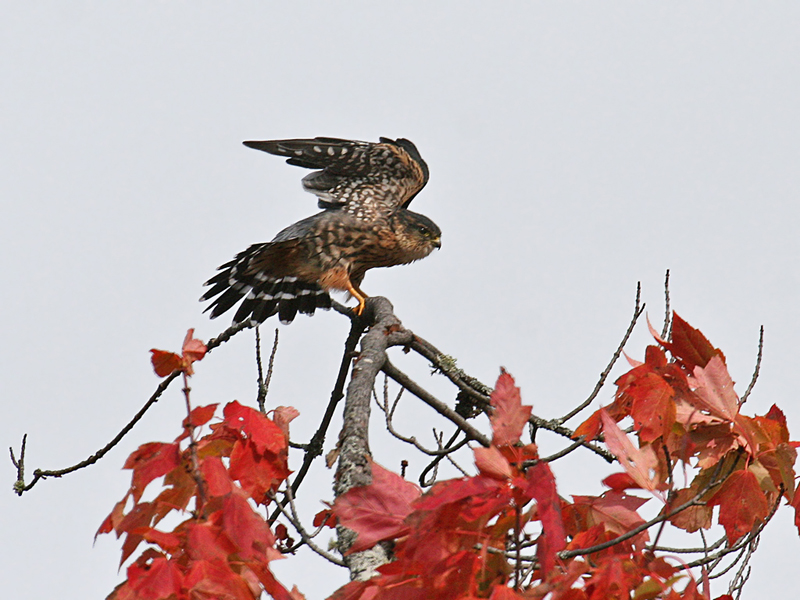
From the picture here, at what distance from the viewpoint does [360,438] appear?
69.6 inches

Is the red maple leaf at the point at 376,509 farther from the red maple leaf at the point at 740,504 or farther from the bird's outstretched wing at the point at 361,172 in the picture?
the bird's outstretched wing at the point at 361,172

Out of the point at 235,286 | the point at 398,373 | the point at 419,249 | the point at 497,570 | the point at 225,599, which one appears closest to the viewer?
the point at 225,599

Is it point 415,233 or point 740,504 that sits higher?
point 415,233

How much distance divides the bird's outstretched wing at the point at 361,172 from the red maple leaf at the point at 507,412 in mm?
3995

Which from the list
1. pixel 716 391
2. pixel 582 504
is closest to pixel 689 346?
pixel 716 391

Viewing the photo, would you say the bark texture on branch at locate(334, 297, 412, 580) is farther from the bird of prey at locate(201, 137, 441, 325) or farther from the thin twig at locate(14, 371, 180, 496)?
the bird of prey at locate(201, 137, 441, 325)

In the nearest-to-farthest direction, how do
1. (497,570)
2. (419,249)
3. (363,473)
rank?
(497,570) → (363,473) → (419,249)

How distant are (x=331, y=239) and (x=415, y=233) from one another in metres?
0.65

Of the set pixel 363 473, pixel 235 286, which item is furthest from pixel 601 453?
pixel 235 286

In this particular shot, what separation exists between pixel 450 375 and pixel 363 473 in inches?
45.8

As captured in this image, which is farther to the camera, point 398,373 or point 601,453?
point 601,453

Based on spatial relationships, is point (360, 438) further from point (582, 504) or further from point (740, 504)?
point (740, 504)

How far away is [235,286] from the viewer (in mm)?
5168

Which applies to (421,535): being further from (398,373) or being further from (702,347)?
(398,373)
